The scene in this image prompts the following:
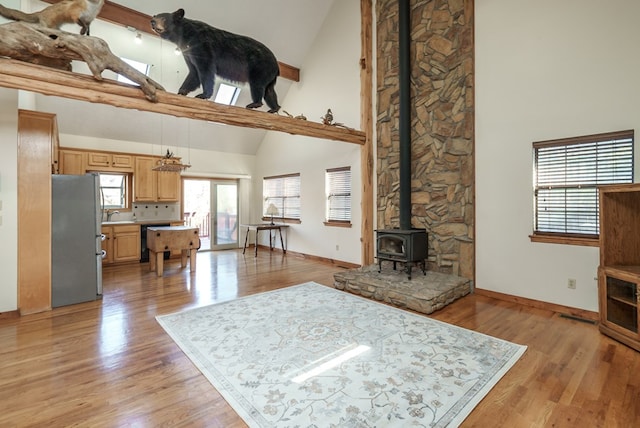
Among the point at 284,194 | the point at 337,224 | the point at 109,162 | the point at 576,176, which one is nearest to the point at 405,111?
the point at 576,176

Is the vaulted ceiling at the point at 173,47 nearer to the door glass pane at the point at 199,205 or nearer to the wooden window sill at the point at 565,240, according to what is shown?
the door glass pane at the point at 199,205

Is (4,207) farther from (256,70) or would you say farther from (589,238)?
(589,238)

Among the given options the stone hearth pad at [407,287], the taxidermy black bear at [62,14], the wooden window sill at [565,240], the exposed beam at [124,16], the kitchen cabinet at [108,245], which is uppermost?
the exposed beam at [124,16]

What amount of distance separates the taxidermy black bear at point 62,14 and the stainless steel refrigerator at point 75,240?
180cm

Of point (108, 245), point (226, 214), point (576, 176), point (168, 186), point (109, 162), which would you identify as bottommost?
point (108, 245)

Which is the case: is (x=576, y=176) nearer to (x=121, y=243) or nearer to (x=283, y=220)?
(x=283, y=220)

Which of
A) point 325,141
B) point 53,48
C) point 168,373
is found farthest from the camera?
point 325,141

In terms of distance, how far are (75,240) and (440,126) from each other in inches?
212

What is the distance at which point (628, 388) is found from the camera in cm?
213

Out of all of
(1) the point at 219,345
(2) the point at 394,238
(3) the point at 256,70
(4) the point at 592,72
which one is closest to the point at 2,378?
(1) the point at 219,345

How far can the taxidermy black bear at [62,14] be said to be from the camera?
110 inches

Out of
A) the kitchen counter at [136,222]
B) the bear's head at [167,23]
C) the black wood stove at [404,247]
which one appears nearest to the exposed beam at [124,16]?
the bear's head at [167,23]

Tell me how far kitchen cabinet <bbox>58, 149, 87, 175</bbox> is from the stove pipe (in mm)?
6357

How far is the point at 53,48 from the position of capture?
282 cm
